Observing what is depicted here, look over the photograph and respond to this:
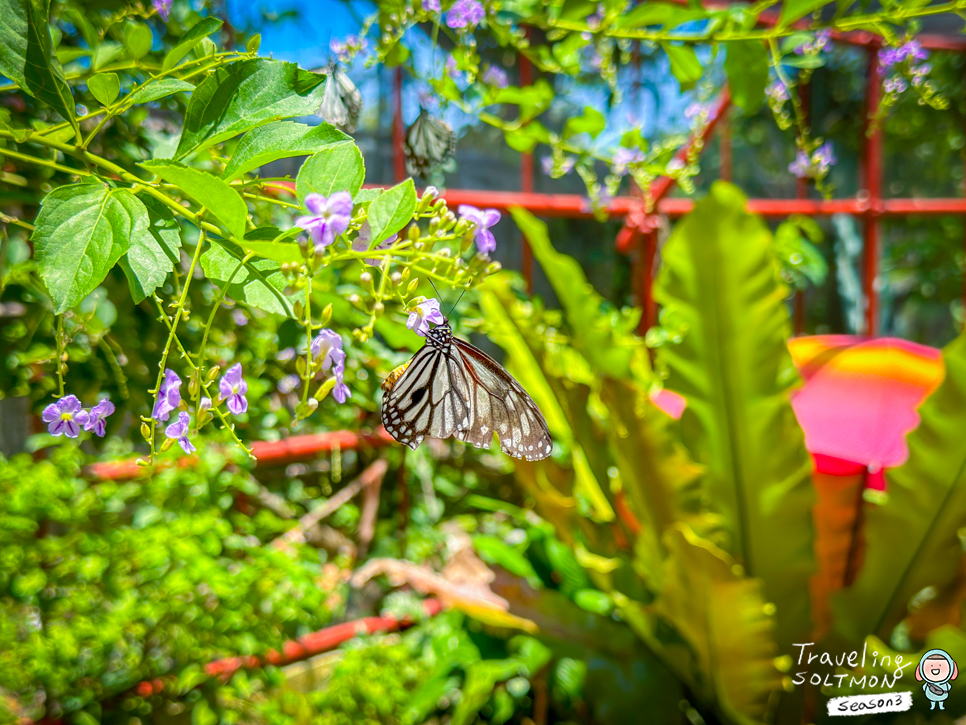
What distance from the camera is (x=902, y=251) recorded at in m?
3.54

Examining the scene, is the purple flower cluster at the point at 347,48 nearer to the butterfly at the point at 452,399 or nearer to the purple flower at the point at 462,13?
the purple flower at the point at 462,13

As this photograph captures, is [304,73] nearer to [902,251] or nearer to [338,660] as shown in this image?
[338,660]

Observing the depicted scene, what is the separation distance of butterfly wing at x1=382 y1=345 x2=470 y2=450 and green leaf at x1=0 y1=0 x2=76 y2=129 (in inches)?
9.8

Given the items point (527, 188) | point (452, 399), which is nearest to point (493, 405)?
point (452, 399)

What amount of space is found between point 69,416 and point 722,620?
1.28 meters

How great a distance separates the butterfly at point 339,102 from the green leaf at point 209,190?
0.27m

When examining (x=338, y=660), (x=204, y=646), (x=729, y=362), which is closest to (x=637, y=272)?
(x=729, y=362)

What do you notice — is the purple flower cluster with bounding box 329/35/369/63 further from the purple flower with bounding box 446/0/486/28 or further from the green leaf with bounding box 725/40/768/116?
the green leaf with bounding box 725/40/768/116

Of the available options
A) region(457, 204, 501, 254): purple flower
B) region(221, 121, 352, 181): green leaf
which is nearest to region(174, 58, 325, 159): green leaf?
region(221, 121, 352, 181): green leaf

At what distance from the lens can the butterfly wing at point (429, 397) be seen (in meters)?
0.44

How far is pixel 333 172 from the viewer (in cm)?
36

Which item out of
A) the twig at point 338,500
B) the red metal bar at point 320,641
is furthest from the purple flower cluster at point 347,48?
the red metal bar at point 320,641

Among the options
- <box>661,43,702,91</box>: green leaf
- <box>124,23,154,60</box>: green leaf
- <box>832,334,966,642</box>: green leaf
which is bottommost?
<box>832,334,966,642</box>: green leaf

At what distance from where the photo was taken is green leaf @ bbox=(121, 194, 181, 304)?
1.22 ft
